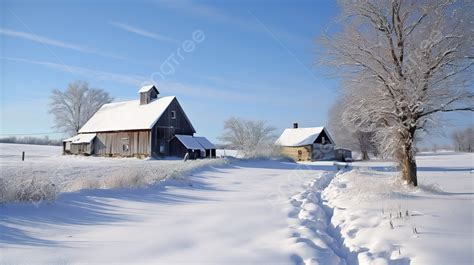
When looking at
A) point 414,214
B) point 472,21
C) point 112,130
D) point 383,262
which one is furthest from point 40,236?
point 112,130

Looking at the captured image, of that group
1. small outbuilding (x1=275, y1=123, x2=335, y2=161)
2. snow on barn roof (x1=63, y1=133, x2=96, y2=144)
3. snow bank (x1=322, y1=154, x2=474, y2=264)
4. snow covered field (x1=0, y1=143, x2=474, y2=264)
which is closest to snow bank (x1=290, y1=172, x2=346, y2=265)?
snow covered field (x1=0, y1=143, x2=474, y2=264)

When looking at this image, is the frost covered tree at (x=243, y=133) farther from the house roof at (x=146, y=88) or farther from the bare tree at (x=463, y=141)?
the bare tree at (x=463, y=141)

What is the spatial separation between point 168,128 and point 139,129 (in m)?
3.35

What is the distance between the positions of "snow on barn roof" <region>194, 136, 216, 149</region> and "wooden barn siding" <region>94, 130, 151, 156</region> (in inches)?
259

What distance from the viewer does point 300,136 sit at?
192 feet

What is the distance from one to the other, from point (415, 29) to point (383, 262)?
10.8 meters

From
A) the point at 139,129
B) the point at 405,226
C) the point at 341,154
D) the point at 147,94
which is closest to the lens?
the point at 405,226

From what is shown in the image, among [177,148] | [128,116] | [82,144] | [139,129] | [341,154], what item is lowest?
[341,154]

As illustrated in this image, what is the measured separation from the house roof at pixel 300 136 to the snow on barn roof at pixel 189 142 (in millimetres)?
20941

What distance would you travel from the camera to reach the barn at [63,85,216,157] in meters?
40.1

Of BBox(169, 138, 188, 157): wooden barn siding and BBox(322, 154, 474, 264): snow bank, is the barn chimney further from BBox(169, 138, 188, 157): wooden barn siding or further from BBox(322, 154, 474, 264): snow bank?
BBox(322, 154, 474, 264): snow bank

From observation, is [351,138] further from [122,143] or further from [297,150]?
[122,143]

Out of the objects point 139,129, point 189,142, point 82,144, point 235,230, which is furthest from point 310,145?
point 235,230

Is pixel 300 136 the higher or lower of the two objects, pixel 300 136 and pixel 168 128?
the lower
